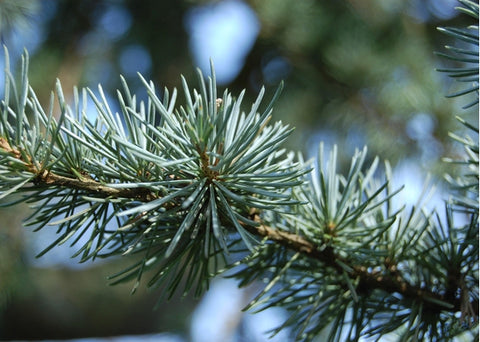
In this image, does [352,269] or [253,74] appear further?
[253,74]

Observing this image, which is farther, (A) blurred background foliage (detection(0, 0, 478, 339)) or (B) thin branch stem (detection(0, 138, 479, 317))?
(A) blurred background foliage (detection(0, 0, 478, 339))

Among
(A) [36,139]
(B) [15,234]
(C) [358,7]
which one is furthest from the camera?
(C) [358,7]

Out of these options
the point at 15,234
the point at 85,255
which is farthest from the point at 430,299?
the point at 15,234

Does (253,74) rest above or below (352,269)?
above

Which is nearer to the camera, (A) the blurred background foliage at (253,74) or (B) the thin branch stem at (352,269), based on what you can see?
(B) the thin branch stem at (352,269)

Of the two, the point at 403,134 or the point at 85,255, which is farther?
the point at 403,134

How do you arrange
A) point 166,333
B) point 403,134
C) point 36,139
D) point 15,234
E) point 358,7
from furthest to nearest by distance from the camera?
point 166,333, point 358,7, point 403,134, point 15,234, point 36,139

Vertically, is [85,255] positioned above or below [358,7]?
below

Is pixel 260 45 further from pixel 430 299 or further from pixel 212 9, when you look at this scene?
pixel 430 299
